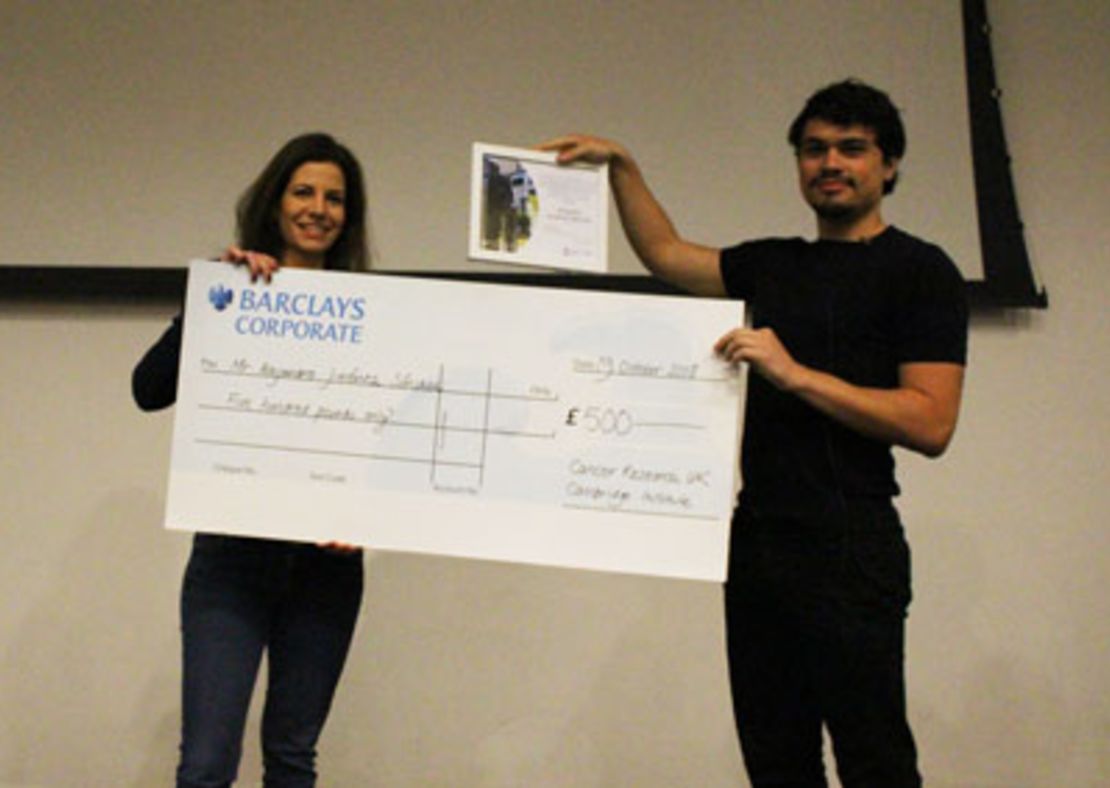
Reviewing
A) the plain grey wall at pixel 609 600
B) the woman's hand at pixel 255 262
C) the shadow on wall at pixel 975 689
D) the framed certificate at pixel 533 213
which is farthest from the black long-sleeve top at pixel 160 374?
the shadow on wall at pixel 975 689

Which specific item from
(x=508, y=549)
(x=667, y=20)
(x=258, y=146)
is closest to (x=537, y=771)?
(x=508, y=549)

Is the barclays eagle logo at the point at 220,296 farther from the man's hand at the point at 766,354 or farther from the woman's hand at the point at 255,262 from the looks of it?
the man's hand at the point at 766,354

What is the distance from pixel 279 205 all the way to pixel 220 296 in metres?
0.19

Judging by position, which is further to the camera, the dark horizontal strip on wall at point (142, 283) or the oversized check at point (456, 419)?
the dark horizontal strip on wall at point (142, 283)

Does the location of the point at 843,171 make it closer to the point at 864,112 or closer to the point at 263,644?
the point at 864,112

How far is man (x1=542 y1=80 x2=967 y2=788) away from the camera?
1239 mm

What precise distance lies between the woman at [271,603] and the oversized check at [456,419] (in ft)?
0.17

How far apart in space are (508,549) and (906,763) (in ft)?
1.95

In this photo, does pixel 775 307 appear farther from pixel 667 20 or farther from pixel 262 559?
pixel 667 20

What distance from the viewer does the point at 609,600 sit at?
2.22 m

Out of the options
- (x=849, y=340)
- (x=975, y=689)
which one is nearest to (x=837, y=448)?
(x=849, y=340)

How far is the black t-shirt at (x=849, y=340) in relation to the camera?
50.1 inches

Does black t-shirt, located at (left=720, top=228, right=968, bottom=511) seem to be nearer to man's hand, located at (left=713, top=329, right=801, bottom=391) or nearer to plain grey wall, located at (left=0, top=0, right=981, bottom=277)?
man's hand, located at (left=713, top=329, right=801, bottom=391)

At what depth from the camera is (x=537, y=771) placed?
222 centimetres
